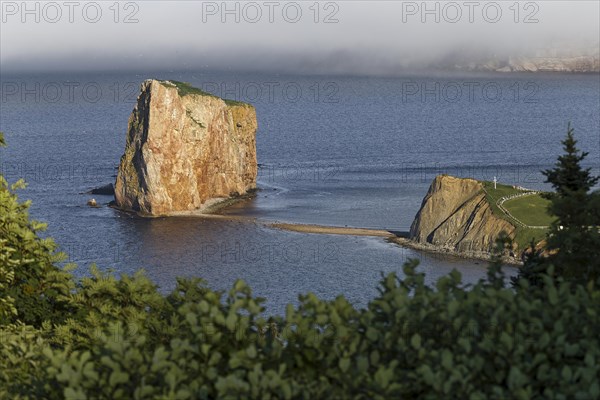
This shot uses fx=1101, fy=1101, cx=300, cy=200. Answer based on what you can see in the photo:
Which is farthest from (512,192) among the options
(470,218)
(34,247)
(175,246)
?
(34,247)

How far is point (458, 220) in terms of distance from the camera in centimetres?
12281

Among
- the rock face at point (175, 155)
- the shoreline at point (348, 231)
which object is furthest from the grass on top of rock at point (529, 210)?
the rock face at point (175, 155)

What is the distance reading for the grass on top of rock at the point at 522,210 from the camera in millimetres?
115444

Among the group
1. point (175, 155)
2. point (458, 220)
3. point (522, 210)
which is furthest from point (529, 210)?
point (175, 155)

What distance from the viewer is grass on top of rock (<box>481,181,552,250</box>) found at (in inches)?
4545

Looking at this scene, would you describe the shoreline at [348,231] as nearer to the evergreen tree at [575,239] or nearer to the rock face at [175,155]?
the rock face at [175,155]

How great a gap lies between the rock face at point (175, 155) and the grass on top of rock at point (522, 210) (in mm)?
44028

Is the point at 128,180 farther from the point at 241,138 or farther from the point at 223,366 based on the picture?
the point at 223,366

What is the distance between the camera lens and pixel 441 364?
66.2 ft

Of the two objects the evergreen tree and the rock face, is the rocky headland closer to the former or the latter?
the rock face

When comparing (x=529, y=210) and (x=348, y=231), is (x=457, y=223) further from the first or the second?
(x=348, y=231)

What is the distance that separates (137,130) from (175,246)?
33.1m

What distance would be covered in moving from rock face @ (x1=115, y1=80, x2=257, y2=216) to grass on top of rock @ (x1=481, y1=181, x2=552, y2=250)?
44028mm

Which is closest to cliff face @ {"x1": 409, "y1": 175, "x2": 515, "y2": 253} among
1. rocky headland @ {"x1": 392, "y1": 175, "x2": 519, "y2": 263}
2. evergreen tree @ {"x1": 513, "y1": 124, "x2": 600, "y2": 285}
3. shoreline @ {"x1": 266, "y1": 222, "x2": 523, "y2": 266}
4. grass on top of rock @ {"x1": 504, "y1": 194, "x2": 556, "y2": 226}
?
rocky headland @ {"x1": 392, "y1": 175, "x2": 519, "y2": 263}
